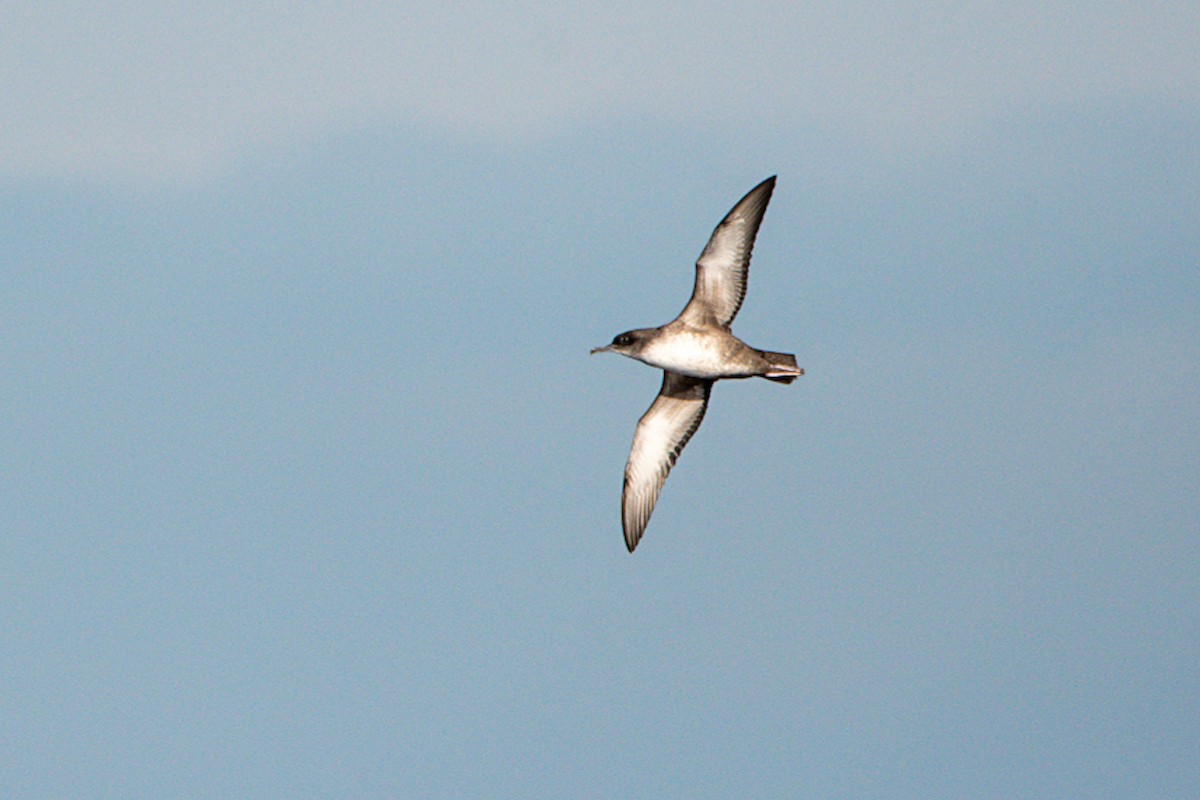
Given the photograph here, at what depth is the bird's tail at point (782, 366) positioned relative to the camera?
112 ft

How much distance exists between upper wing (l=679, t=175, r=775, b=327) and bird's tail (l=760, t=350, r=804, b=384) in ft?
4.21

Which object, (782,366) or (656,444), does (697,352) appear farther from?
(656,444)

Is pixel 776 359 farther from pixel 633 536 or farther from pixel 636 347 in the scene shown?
pixel 633 536

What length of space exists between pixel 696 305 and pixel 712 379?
2.15 m

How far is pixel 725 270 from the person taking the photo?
34.8 metres

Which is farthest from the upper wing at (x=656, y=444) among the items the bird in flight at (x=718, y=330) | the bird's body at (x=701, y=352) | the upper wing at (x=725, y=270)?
the upper wing at (x=725, y=270)

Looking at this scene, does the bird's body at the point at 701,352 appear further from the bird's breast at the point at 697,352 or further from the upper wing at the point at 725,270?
the upper wing at the point at 725,270

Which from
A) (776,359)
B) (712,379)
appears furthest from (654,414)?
(776,359)

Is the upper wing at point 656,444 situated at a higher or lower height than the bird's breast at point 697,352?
lower

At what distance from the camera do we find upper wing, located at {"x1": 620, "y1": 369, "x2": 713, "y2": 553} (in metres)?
37.0

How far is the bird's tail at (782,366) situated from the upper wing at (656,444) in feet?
9.45

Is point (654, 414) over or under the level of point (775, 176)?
under

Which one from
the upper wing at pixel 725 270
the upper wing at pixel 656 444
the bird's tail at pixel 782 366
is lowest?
→ the upper wing at pixel 656 444

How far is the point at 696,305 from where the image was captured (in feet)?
114
